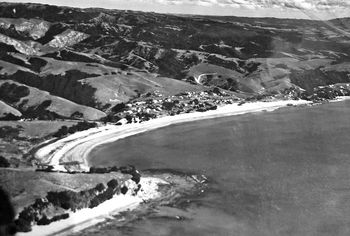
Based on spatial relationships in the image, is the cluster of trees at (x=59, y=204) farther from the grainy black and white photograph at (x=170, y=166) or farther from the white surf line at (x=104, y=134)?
the white surf line at (x=104, y=134)

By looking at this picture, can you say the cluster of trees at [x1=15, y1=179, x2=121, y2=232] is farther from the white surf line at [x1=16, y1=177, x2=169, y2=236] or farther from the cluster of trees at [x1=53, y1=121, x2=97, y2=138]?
the cluster of trees at [x1=53, y1=121, x2=97, y2=138]

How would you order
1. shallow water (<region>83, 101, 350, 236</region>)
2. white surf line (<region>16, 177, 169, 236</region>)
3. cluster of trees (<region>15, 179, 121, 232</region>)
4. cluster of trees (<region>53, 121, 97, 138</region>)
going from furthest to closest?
1. cluster of trees (<region>53, 121, 97, 138</region>)
2. shallow water (<region>83, 101, 350, 236</region>)
3. cluster of trees (<region>15, 179, 121, 232</region>)
4. white surf line (<region>16, 177, 169, 236</region>)

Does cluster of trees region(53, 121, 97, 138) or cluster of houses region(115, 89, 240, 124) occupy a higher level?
cluster of trees region(53, 121, 97, 138)

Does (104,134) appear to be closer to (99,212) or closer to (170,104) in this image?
(170,104)

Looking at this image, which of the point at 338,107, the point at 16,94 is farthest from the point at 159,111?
the point at 338,107

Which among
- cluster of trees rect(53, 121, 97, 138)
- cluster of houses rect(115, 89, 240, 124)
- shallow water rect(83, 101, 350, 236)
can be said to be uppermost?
shallow water rect(83, 101, 350, 236)

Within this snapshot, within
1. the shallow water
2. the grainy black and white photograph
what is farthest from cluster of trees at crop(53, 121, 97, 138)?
the shallow water

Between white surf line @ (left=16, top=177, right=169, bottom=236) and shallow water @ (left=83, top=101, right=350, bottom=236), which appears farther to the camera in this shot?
shallow water @ (left=83, top=101, right=350, bottom=236)
